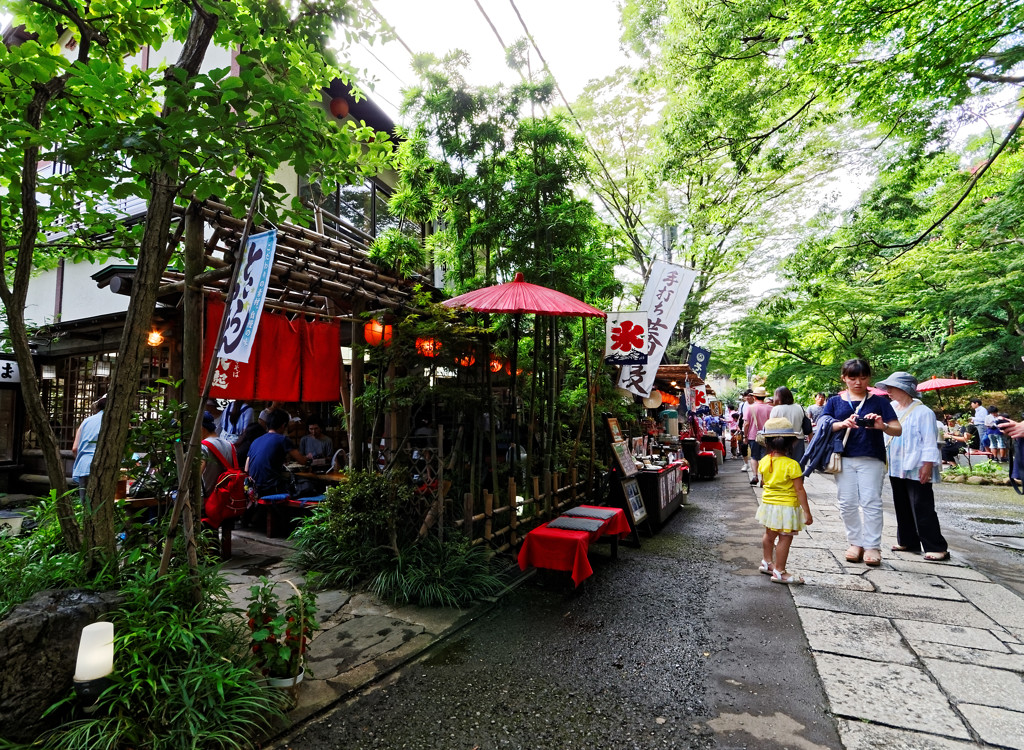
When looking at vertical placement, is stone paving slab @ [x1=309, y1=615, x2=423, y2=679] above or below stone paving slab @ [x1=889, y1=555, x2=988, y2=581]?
below

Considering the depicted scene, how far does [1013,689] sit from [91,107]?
29.5ft

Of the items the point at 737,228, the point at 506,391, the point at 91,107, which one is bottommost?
the point at 506,391

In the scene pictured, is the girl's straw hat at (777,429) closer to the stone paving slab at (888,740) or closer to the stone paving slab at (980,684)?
the stone paving slab at (980,684)

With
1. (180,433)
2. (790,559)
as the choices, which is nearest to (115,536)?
(180,433)

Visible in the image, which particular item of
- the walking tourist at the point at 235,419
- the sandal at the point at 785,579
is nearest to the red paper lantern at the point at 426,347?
the sandal at the point at 785,579

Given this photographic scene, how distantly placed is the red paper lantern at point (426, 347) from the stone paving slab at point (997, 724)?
5.64m

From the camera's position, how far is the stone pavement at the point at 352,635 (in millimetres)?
3828

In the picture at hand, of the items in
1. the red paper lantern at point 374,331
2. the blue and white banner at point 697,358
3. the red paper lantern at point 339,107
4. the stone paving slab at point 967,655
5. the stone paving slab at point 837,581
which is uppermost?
the red paper lantern at point 339,107

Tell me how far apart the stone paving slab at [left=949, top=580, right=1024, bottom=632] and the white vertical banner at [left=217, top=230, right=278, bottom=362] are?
7.30m

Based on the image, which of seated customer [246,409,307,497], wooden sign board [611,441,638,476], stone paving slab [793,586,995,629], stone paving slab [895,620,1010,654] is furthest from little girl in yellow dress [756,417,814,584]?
seated customer [246,409,307,497]

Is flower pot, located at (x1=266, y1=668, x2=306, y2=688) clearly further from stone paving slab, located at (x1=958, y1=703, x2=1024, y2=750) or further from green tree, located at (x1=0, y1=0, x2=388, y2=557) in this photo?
stone paving slab, located at (x1=958, y1=703, x2=1024, y2=750)

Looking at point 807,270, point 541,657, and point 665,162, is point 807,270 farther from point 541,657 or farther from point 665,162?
point 541,657

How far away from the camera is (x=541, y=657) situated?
4.40m

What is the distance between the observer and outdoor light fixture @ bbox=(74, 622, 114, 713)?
2.90 meters
